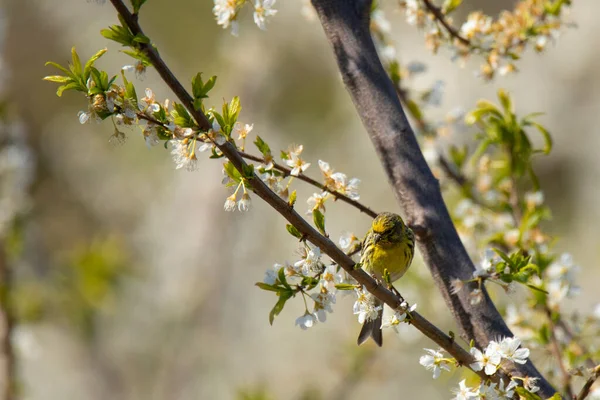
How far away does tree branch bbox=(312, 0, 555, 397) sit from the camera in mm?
1174

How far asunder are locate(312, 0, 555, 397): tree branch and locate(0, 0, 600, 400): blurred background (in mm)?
2792

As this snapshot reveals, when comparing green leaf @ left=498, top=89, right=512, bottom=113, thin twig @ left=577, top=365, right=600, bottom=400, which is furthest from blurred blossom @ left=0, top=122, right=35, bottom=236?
thin twig @ left=577, top=365, right=600, bottom=400

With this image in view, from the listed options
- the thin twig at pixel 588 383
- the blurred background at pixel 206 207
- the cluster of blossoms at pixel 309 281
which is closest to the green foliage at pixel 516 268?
the thin twig at pixel 588 383

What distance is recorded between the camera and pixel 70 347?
6621 millimetres

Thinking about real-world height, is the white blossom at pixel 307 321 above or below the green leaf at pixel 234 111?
below

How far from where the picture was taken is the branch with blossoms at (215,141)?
948 millimetres

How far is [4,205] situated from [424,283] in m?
1.95

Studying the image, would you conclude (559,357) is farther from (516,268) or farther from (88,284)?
A: (88,284)

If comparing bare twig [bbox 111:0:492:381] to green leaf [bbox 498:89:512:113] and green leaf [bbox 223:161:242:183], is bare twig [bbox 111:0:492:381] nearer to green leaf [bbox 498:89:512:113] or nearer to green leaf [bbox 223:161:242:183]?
green leaf [bbox 223:161:242:183]

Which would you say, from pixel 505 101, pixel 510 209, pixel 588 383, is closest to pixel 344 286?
pixel 588 383

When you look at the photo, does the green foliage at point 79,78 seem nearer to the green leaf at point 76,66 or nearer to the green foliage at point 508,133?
the green leaf at point 76,66

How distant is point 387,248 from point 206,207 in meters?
6.35

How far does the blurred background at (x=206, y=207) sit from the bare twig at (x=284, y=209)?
9.63 ft

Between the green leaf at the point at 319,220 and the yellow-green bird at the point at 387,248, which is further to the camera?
the yellow-green bird at the point at 387,248
